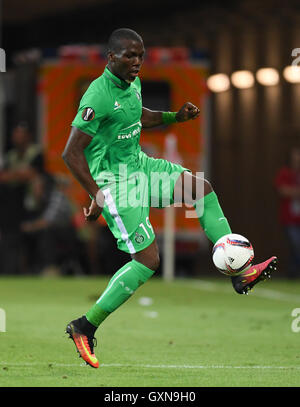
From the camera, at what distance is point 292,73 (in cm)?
2006

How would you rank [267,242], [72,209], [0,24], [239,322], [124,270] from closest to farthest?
1. [124,270]
2. [239,322]
3. [72,209]
4. [267,242]
5. [0,24]

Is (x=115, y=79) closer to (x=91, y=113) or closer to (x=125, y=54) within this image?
(x=125, y=54)

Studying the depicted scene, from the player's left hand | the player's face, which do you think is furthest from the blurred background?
the player's face

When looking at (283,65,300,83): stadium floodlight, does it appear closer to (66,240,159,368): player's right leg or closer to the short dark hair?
the short dark hair

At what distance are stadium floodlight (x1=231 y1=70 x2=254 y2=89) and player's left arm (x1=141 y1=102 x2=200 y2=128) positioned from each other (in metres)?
11.3

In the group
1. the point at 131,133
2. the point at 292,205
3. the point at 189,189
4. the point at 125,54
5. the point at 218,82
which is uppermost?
the point at 125,54

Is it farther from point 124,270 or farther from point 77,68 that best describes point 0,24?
point 124,270

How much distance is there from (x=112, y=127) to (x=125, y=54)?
21.1 inches

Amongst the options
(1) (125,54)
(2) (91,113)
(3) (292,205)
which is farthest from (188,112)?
(3) (292,205)

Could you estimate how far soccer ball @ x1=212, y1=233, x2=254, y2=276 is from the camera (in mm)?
8102

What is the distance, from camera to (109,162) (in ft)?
27.4

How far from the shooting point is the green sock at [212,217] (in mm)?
8367

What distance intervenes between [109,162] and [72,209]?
10977 mm
